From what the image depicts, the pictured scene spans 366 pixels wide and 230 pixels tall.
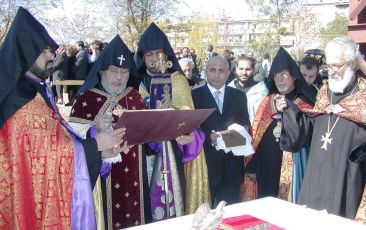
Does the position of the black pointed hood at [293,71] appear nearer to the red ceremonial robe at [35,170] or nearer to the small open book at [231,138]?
the small open book at [231,138]

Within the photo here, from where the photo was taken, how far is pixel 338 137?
413 cm

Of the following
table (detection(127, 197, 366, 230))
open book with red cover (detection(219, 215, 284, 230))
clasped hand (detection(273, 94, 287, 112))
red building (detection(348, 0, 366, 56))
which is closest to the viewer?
open book with red cover (detection(219, 215, 284, 230))

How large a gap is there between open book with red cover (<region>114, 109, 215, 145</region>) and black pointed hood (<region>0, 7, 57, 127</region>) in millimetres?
760

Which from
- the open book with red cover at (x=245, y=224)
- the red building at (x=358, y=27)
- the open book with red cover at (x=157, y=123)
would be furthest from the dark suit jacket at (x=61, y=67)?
the open book with red cover at (x=245, y=224)

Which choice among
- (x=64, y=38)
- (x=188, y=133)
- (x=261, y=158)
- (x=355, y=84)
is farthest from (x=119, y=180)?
(x=64, y=38)

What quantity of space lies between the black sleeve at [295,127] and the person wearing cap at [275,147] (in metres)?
0.52

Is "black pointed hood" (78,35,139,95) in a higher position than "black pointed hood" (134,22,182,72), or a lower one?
lower

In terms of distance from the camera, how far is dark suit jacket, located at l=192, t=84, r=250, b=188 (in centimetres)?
526

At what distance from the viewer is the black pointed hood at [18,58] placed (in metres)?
3.11

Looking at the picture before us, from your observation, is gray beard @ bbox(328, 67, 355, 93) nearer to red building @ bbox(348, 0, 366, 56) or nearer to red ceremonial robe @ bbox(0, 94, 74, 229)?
red ceremonial robe @ bbox(0, 94, 74, 229)

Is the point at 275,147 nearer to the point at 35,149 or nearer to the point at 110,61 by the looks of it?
the point at 110,61

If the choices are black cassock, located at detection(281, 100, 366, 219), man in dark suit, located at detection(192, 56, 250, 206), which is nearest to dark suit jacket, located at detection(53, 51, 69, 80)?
man in dark suit, located at detection(192, 56, 250, 206)

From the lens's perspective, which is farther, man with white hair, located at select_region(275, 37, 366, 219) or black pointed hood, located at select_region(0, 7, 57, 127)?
man with white hair, located at select_region(275, 37, 366, 219)

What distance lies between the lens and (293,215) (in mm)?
3209
